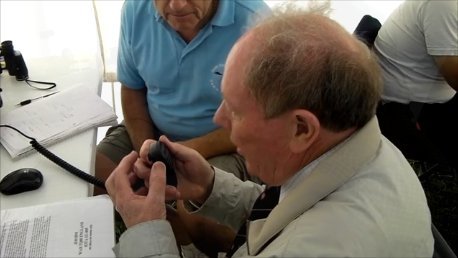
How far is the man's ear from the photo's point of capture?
0.66 metres

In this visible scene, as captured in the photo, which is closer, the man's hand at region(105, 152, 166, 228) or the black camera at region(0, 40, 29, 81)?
the man's hand at region(105, 152, 166, 228)

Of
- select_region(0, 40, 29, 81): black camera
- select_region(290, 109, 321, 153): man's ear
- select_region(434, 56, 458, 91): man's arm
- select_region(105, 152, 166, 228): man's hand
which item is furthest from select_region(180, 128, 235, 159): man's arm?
select_region(434, 56, 458, 91): man's arm

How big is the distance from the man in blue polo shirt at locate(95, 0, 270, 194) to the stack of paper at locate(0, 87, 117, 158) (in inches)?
9.7

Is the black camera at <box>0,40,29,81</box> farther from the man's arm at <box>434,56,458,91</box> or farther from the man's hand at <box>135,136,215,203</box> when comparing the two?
the man's arm at <box>434,56,458,91</box>

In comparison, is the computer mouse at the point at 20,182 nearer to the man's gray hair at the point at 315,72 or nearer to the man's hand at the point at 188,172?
the man's hand at the point at 188,172

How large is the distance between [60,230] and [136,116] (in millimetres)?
786

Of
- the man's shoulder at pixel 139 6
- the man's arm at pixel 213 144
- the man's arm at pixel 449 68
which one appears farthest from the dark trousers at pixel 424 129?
the man's shoulder at pixel 139 6

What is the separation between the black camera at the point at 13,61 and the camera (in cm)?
138

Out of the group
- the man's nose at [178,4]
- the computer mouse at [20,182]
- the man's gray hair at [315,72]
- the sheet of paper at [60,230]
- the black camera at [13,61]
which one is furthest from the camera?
the black camera at [13,61]

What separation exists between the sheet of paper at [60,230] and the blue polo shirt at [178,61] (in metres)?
0.60

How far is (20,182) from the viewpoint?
947mm

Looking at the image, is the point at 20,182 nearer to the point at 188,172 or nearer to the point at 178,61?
the point at 188,172

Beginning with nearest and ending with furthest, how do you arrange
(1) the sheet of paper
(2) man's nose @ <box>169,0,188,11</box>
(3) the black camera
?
1. (1) the sheet of paper
2. (2) man's nose @ <box>169,0,188,11</box>
3. (3) the black camera

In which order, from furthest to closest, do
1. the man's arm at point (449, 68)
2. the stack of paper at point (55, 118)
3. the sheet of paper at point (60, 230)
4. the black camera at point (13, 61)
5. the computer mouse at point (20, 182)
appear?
the man's arm at point (449, 68) < the black camera at point (13, 61) < the stack of paper at point (55, 118) < the computer mouse at point (20, 182) < the sheet of paper at point (60, 230)
